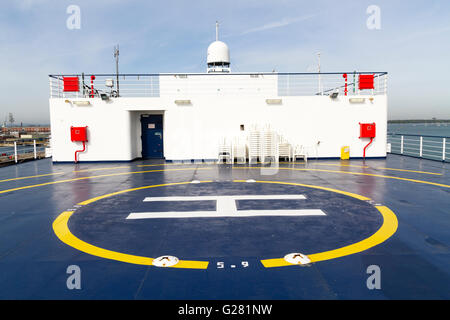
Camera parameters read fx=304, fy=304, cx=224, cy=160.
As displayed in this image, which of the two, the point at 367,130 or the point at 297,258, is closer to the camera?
the point at 297,258

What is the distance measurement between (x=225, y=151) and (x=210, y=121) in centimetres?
164

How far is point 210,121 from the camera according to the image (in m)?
14.8

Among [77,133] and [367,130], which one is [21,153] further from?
[367,130]

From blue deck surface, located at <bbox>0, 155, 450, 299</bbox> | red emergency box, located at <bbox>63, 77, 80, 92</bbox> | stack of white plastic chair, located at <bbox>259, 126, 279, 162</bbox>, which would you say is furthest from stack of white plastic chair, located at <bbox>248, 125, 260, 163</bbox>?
red emergency box, located at <bbox>63, 77, 80, 92</bbox>

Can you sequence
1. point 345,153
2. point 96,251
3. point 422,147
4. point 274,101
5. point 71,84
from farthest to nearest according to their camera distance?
point 422,147 → point 345,153 → point 274,101 → point 71,84 → point 96,251

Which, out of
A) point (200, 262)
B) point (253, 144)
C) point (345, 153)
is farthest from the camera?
point (345, 153)

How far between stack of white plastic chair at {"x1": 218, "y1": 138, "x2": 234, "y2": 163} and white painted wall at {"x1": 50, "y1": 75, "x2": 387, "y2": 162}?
317mm

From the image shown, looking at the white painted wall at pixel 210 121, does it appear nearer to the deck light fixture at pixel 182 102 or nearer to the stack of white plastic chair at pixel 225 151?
the deck light fixture at pixel 182 102

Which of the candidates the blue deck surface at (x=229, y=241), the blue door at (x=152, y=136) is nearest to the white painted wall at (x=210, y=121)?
the blue door at (x=152, y=136)

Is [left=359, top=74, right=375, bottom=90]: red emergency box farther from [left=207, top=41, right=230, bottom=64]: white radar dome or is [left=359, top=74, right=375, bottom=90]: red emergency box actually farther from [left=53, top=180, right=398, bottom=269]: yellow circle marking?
[left=53, top=180, right=398, bottom=269]: yellow circle marking

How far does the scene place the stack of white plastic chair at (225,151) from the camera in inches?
574

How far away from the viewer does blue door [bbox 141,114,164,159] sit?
52.9ft

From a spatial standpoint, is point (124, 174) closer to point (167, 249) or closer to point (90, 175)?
point (90, 175)

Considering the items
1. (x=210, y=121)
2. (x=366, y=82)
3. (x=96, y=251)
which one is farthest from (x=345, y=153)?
(x=96, y=251)
